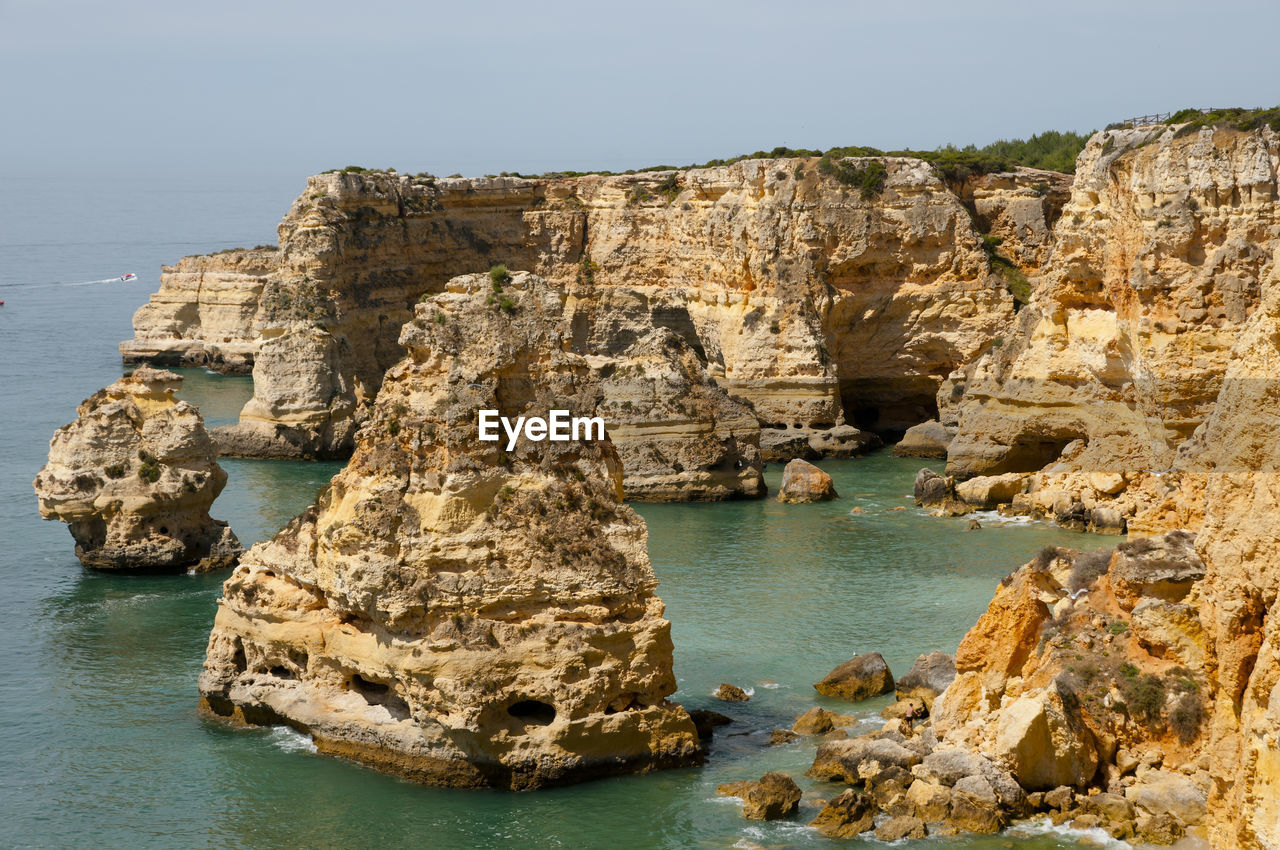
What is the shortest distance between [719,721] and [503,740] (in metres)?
4.97

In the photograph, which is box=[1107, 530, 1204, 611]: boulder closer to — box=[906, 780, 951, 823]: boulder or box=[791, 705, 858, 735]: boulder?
box=[906, 780, 951, 823]: boulder

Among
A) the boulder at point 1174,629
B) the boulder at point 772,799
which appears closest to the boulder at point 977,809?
the boulder at point 772,799

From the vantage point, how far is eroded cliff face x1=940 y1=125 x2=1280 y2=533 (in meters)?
41.8

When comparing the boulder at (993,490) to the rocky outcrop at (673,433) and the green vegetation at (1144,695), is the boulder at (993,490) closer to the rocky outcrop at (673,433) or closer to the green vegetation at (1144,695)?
the rocky outcrop at (673,433)

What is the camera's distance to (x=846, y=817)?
23.3m

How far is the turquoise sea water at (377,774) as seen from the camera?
80.4 ft

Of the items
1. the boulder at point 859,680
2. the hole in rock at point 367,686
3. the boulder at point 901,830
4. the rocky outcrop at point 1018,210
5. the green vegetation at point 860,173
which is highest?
the green vegetation at point 860,173

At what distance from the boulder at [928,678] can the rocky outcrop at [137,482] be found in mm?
21099

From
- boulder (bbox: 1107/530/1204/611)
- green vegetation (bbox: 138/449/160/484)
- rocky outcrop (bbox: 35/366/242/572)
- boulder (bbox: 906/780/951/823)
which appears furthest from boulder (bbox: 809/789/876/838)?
green vegetation (bbox: 138/449/160/484)

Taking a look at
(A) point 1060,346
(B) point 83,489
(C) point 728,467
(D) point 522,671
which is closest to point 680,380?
(C) point 728,467

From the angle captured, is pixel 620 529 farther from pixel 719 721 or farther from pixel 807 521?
pixel 807 521

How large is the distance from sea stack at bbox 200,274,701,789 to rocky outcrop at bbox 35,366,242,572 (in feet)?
46.8

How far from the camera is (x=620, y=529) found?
26.7 meters

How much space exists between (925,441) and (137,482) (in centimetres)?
3109
